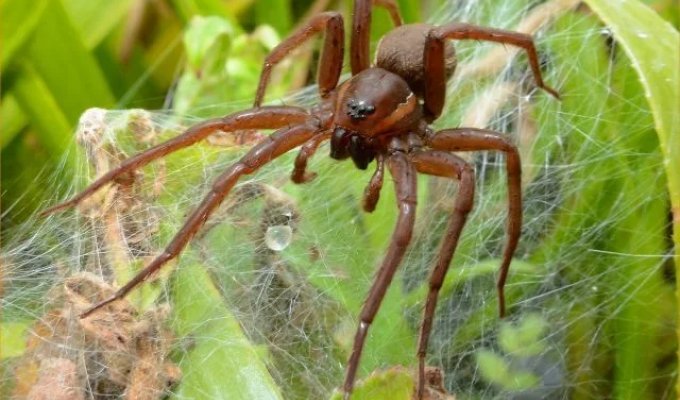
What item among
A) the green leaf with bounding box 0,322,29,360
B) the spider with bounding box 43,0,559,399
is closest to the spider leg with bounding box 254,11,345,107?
the spider with bounding box 43,0,559,399

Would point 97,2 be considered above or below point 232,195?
above

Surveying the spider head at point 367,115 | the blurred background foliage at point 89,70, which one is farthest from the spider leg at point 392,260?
the blurred background foliage at point 89,70

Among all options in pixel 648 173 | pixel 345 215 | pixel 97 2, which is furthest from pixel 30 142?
pixel 648 173

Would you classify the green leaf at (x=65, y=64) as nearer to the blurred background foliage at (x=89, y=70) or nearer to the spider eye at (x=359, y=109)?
the blurred background foliage at (x=89, y=70)

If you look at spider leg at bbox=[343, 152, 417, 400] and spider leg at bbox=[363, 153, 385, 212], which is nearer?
spider leg at bbox=[343, 152, 417, 400]

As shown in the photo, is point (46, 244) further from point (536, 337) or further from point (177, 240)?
point (536, 337)

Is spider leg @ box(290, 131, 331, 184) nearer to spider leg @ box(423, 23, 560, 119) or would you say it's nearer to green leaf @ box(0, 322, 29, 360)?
spider leg @ box(423, 23, 560, 119)

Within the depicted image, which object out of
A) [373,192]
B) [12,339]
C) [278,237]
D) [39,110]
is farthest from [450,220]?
[39,110]
